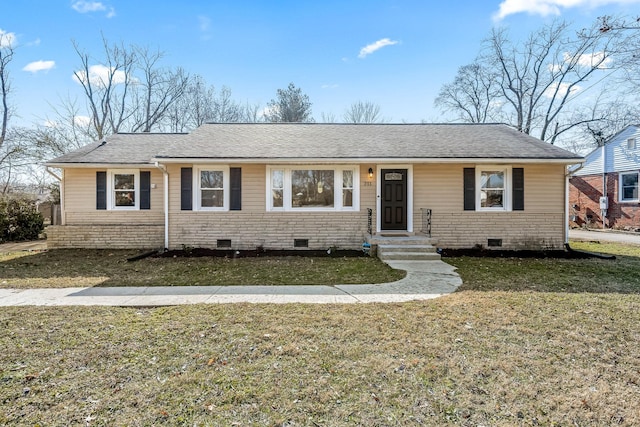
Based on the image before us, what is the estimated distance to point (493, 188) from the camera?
32.1 feet

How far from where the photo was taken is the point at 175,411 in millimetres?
2217

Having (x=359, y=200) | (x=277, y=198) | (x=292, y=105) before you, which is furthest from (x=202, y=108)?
(x=359, y=200)

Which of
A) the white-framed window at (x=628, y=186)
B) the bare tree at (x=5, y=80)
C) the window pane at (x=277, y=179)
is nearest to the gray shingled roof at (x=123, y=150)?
the window pane at (x=277, y=179)

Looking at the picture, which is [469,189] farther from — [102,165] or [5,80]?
[5,80]

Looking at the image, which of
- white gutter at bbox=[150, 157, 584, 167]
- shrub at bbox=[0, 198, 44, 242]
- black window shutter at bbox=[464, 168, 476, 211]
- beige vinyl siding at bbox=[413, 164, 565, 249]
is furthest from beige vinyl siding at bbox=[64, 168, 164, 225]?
black window shutter at bbox=[464, 168, 476, 211]

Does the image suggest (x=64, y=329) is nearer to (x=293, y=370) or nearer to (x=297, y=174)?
(x=293, y=370)

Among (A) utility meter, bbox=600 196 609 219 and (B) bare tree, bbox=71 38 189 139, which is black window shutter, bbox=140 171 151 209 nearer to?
(B) bare tree, bbox=71 38 189 139

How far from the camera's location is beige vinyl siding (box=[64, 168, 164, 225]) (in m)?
10.5

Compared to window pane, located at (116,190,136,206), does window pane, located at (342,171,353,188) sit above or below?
above

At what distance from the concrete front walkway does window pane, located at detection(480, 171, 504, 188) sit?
16.6ft

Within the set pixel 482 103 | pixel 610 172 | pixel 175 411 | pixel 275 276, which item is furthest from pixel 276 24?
pixel 482 103

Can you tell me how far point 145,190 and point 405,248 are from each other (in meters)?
8.65

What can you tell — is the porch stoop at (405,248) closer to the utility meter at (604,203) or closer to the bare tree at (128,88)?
the utility meter at (604,203)

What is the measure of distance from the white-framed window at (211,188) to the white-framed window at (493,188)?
7.82 meters
